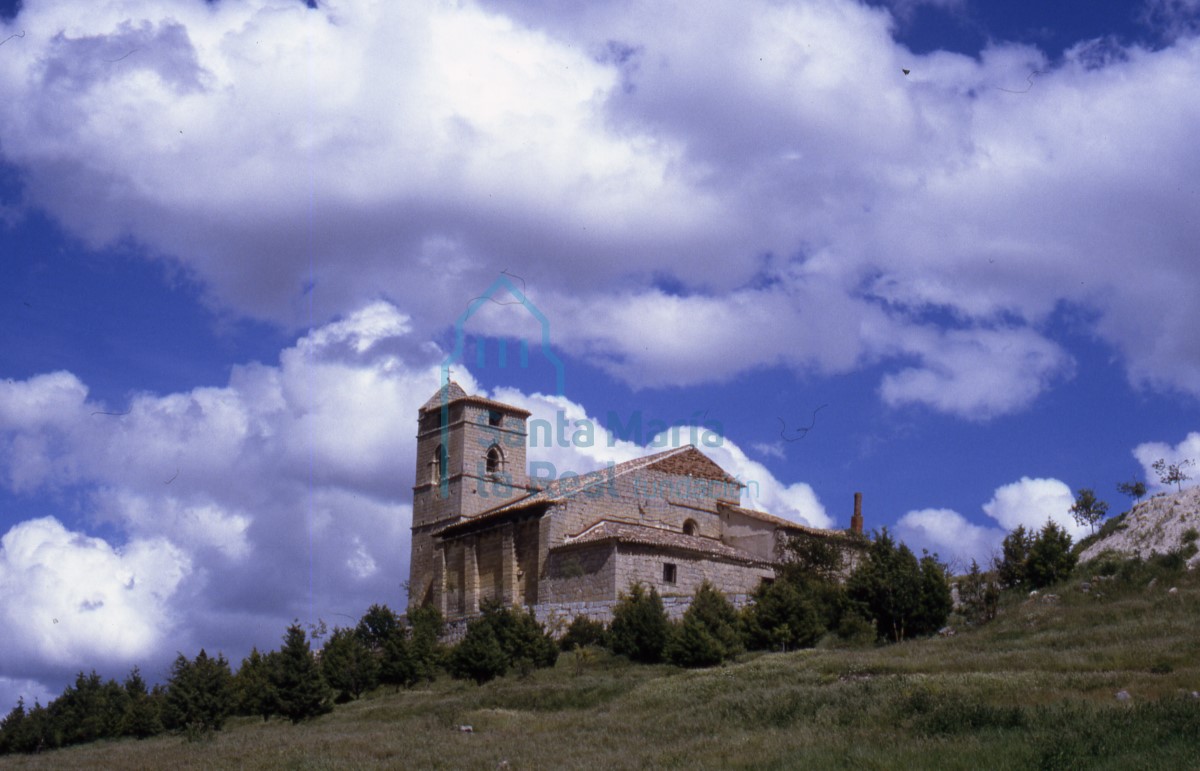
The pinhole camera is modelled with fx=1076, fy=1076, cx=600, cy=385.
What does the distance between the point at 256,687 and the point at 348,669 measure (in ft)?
9.59

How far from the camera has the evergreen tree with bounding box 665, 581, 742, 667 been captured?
30344 millimetres

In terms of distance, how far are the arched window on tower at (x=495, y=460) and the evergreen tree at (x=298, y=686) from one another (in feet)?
71.6

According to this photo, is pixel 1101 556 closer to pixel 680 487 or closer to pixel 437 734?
pixel 680 487

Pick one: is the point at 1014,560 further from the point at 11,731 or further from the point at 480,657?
the point at 11,731

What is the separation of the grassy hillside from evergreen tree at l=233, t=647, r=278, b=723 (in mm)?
1032

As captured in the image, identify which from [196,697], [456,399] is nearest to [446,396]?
[456,399]

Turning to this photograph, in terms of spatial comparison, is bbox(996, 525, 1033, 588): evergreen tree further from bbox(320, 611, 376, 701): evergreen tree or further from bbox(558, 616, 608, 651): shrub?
bbox(320, 611, 376, 701): evergreen tree

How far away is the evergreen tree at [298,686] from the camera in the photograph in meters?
32.1

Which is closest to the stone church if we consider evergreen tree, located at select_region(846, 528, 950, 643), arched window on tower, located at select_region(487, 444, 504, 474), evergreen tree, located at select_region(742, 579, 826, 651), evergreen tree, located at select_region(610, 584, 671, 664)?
arched window on tower, located at select_region(487, 444, 504, 474)

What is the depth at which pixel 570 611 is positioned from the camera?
37.5 m

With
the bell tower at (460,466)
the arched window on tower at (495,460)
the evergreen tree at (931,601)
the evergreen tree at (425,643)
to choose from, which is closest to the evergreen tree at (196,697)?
the evergreen tree at (425,643)

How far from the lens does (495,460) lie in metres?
54.4

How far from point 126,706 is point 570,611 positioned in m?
18.2

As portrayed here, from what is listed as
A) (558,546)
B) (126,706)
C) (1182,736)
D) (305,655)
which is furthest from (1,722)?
(1182,736)
